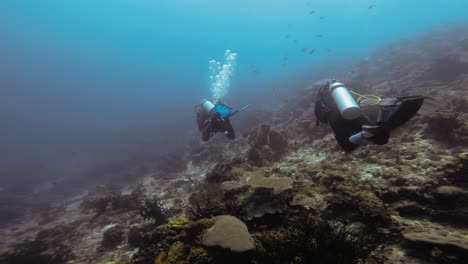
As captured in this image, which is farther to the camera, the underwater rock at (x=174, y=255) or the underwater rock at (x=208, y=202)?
the underwater rock at (x=208, y=202)

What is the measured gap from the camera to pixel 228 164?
24.9ft

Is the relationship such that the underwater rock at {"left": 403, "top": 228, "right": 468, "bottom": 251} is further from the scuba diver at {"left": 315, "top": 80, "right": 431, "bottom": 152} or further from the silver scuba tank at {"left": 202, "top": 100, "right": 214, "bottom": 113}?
the silver scuba tank at {"left": 202, "top": 100, "right": 214, "bottom": 113}

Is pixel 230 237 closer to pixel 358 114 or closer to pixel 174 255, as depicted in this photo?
pixel 174 255

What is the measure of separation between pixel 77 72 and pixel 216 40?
339 feet

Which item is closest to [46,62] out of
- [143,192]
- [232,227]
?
[143,192]

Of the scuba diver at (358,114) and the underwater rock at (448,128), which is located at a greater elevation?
the scuba diver at (358,114)

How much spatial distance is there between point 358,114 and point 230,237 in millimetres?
3351

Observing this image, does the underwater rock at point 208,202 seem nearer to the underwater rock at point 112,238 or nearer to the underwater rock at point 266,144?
the underwater rock at point 112,238

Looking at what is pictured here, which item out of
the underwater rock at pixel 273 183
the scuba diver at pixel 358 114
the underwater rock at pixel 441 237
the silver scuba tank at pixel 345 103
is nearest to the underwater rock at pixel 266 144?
the scuba diver at pixel 358 114

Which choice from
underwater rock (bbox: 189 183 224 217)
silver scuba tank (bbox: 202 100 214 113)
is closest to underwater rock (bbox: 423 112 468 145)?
underwater rock (bbox: 189 183 224 217)

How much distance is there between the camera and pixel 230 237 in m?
2.97

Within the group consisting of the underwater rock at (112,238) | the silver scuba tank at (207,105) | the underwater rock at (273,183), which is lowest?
the underwater rock at (273,183)

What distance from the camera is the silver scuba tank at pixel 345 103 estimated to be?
14.0ft

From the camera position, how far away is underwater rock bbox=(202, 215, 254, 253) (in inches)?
111
